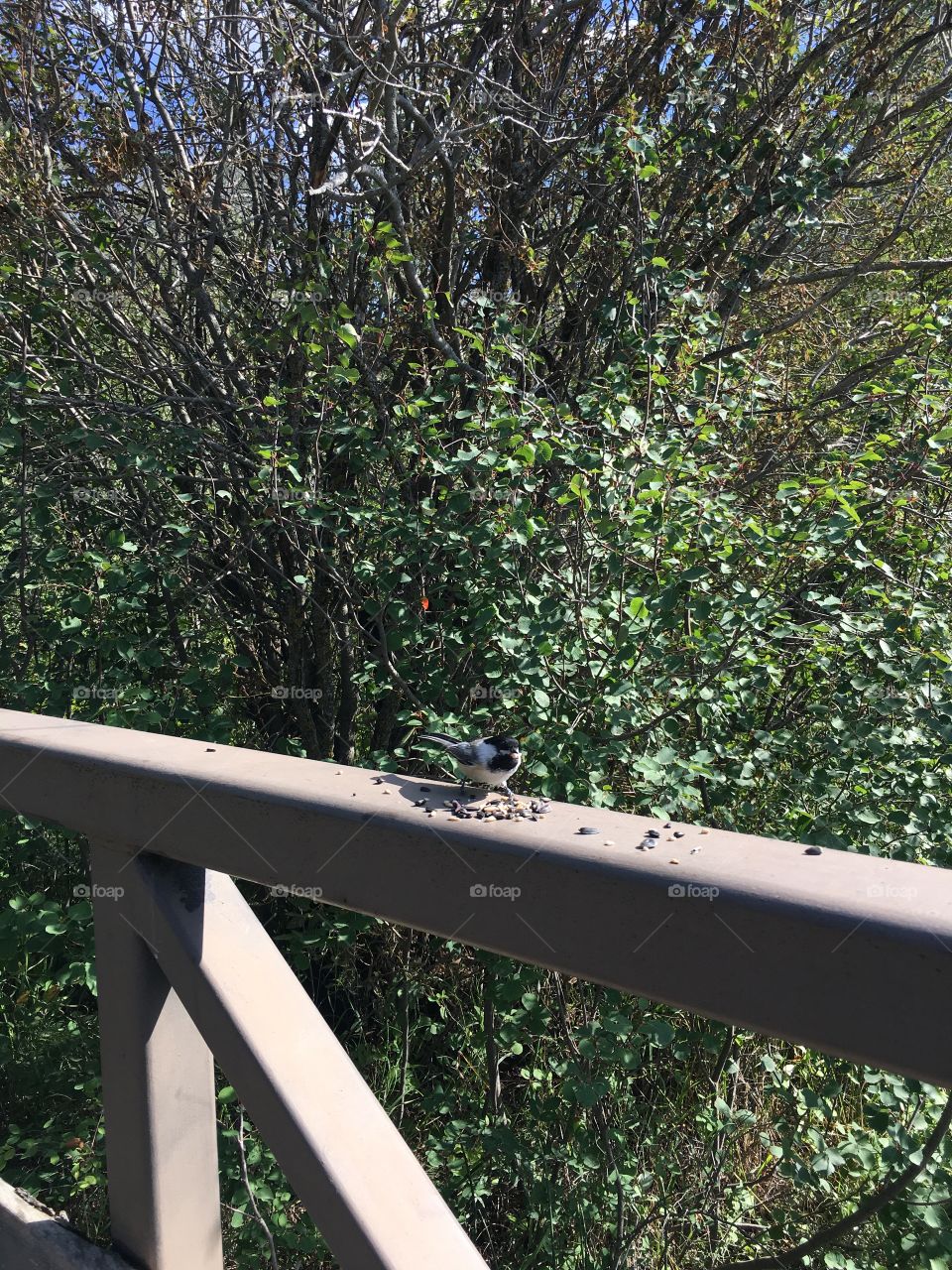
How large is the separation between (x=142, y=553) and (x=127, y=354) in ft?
3.16

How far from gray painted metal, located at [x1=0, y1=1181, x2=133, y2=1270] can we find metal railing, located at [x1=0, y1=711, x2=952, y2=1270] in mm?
43

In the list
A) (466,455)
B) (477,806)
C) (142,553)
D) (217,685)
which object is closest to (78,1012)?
(217,685)

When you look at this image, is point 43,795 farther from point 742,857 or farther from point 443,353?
point 443,353

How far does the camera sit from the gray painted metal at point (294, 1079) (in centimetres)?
86

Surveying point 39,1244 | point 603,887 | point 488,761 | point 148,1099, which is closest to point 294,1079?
point 148,1099

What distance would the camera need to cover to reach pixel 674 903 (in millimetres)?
719

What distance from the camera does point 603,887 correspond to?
2.51 feet
